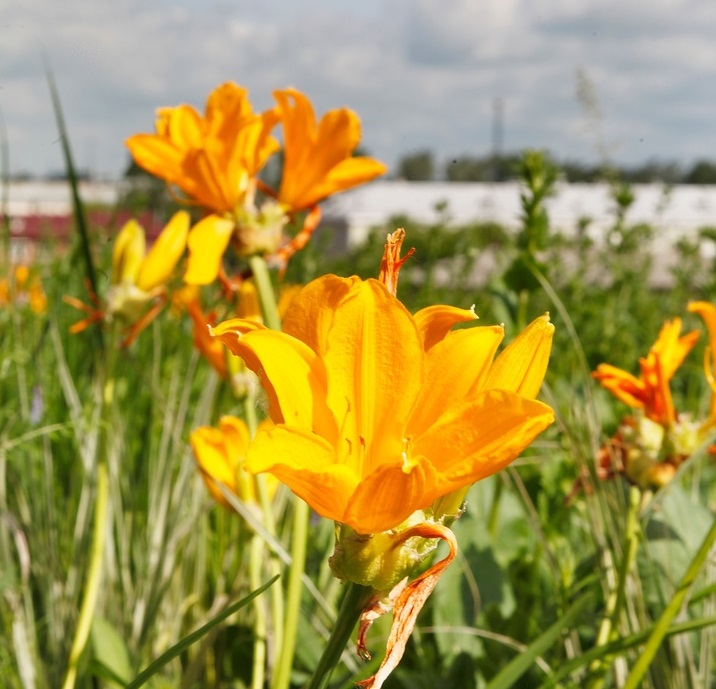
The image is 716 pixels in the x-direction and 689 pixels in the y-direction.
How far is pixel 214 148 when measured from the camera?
1143mm

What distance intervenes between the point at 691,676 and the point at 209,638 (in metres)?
0.60

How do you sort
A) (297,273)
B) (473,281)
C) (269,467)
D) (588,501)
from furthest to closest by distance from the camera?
(473,281)
(297,273)
(588,501)
(269,467)

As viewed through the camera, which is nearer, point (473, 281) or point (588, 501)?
point (588, 501)

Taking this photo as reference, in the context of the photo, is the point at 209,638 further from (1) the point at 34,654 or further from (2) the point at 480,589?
(2) the point at 480,589

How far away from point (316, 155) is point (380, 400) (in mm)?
693

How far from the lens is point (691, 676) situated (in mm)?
1104

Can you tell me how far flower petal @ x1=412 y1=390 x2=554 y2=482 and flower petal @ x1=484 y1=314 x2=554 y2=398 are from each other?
25 millimetres

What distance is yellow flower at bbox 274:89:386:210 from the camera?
119 centimetres

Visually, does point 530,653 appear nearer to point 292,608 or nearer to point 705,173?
point 292,608

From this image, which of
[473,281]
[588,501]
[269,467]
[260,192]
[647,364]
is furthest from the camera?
[473,281]

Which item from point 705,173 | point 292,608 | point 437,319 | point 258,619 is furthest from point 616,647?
point 705,173

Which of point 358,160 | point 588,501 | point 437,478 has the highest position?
Answer: point 358,160

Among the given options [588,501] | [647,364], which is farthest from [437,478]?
[588,501]

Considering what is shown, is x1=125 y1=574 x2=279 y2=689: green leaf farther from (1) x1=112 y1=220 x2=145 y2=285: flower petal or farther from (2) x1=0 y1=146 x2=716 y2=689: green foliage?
(1) x1=112 y1=220 x2=145 y2=285: flower petal
